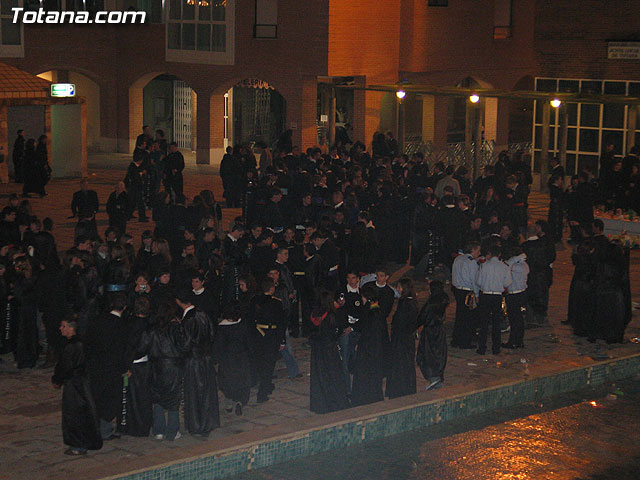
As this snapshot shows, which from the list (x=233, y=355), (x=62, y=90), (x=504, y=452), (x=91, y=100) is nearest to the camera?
(x=504, y=452)

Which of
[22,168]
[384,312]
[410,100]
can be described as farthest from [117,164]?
[384,312]

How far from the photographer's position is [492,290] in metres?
15.0

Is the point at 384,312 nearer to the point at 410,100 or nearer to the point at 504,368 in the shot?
the point at 504,368

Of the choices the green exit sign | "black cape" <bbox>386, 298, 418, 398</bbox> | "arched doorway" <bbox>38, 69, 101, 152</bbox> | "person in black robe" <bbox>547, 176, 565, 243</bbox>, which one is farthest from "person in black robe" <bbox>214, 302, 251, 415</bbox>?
"arched doorway" <bbox>38, 69, 101, 152</bbox>

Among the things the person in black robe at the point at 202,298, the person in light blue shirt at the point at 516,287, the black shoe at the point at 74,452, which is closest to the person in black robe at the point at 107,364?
the black shoe at the point at 74,452

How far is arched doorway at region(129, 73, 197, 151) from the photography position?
4019 centimetres

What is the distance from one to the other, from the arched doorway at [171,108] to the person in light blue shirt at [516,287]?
25.8m

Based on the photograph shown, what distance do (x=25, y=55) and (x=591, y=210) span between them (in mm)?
20494

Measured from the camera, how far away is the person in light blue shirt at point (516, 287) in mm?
15289

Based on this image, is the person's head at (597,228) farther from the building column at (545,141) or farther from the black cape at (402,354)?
the building column at (545,141)

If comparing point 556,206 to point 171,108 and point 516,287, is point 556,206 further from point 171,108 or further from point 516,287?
point 171,108

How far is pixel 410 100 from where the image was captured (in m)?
41.1

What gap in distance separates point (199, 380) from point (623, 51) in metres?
25.2

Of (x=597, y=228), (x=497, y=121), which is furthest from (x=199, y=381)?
(x=497, y=121)
